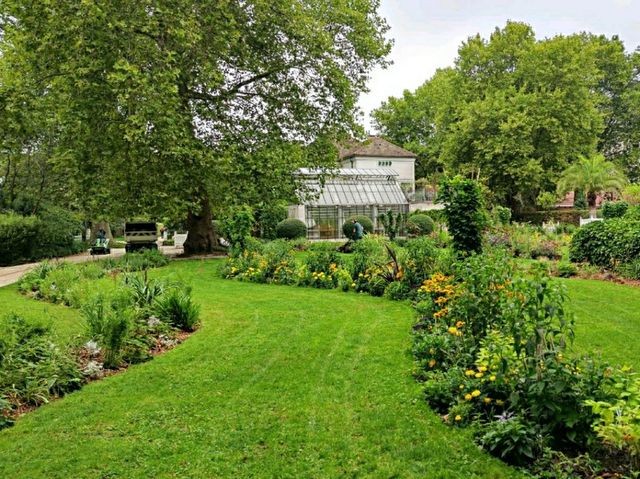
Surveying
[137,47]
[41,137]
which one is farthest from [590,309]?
[41,137]

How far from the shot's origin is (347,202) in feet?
101

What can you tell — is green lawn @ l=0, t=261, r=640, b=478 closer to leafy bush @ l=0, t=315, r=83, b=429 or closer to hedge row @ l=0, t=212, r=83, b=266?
leafy bush @ l=0, t=315, r=83, b=429

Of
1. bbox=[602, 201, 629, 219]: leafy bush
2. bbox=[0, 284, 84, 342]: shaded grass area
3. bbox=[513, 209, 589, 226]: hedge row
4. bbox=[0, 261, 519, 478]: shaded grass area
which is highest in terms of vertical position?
bbox=[513, 209, 589, 226]: hedge row

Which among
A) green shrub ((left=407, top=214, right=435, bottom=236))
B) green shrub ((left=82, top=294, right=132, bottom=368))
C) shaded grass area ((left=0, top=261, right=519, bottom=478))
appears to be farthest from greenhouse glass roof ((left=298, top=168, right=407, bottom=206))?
shaded grass area ((left=0, top=261, right=519, bottom=478))

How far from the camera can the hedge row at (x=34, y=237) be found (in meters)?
20.2

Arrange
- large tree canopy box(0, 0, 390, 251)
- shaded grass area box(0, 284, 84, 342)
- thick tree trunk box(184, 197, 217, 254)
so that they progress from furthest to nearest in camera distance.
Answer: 1. thick tree trunk box(184, 197, 217, 254)
2. shaded grass area box(0, 284, 84, 342)
3. large tree canopy box(0, 0, 390, 251)

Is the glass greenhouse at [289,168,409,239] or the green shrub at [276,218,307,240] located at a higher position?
the glass greenhouse at [289,168,409,239]

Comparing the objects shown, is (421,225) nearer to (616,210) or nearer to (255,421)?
(616,210)

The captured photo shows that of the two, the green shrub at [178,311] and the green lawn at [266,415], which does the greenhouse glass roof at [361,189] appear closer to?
the green shrub at [178,311]

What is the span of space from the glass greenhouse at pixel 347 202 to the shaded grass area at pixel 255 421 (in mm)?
23426

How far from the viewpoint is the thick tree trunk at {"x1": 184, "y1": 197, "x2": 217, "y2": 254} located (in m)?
20.5

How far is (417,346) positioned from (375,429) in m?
1.70

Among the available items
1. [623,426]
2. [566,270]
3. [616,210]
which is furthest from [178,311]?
[616,210]

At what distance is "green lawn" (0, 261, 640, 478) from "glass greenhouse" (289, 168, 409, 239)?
22866 millimetres
